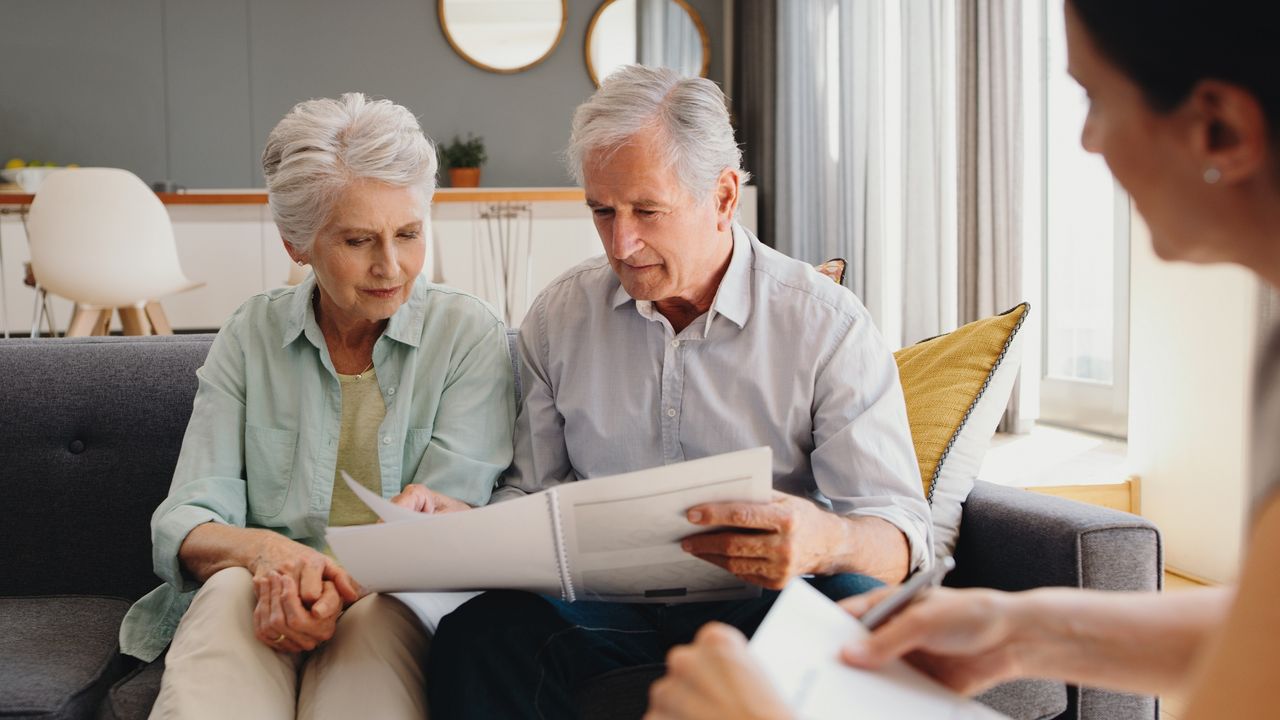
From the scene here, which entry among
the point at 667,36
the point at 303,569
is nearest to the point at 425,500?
the point at 303,569

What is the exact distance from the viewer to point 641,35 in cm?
641

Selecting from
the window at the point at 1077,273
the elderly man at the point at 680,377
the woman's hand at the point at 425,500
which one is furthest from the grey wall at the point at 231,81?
the woman's hand at the point at 425,500

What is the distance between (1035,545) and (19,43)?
628 centimetres

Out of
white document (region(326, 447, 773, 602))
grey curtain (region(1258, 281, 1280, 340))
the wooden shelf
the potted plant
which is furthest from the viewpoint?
the potted plant

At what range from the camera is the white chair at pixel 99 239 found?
385 cm

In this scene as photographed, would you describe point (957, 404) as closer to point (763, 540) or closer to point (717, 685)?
point (763, 540)

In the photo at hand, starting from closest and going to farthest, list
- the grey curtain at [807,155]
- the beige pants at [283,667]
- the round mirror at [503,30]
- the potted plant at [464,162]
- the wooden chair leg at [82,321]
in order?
the beige pants at [283,667] → the wooden chair leg at [82,321] → the grey curtain at [807,155] → the potted plant at [464,162] → the round mirror at [503,30]

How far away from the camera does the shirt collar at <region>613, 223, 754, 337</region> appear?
1517 mm

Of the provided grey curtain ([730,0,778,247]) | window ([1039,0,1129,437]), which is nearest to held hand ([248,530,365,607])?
window ([1039,0,1129,437])

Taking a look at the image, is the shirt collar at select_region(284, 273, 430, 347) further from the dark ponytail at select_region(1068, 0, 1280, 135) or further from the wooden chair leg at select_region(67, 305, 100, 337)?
the wooden chair leg at select_region(67, 305, 100, 337)

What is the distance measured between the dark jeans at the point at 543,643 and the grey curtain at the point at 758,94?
451cm

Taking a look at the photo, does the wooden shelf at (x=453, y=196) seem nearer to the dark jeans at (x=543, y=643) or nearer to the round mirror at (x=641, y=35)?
the round mirror at (x=641, y=35)

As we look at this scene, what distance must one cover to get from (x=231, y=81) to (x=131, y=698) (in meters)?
5.38

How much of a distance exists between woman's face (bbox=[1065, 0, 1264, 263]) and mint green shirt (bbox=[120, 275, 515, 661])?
1.10m
